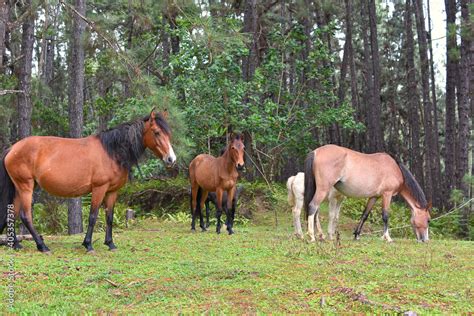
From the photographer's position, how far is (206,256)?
24.6 ft

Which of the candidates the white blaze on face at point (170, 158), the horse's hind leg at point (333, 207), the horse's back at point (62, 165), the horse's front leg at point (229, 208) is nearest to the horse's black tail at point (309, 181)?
the horse's hind leg at point (333, 207)

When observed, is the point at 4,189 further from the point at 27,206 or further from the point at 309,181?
the point at 309,181

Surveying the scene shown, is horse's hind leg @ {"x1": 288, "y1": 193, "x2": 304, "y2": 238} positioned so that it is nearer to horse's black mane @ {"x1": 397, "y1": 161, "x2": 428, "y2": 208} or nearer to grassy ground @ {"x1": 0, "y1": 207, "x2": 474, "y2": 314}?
grassy ground @ {"x1": 0, "y1": 207, "x2": 474, "y2": 314}

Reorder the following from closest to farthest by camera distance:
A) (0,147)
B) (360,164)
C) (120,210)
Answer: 1. (360,164)
2. (120,210)
3. (0,147)

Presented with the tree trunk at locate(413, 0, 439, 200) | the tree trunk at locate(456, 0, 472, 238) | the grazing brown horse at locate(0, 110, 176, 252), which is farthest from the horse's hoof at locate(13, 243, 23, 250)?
the tree trunk at locate(413, 0, 439, 200)

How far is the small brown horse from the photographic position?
1044 centimetres

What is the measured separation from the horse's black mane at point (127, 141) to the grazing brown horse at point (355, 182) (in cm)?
320

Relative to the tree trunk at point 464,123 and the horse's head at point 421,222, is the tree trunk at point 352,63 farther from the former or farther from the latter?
the horse's head at point 421,222

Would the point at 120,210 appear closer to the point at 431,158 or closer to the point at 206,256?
the point at 206,256

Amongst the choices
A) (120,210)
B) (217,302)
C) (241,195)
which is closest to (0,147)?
(120,210)

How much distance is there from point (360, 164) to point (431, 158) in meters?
12.3

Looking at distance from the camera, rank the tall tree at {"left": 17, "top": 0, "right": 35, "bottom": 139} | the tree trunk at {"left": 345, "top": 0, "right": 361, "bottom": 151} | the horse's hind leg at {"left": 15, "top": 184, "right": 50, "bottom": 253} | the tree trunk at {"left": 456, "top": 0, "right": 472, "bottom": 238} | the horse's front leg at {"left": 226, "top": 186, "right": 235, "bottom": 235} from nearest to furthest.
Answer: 1. the horse's hind leg at {"left": 15, "top": 184, "right": 50, "bottom": 253}
2. the horse's front leg at {"left": 226, "top": 186, "right": 235, "bottom": 235}
3. the tall tree at {"left": 17, "top": 0, "right": 35, "bottom": 139}
4. the tree trunk at {"left": 456, "top": 0, "right": 472, "bottom": 238}
5. the tree trunk at {"left": 345, "top": 0, "right": 361, "bottom": 151}

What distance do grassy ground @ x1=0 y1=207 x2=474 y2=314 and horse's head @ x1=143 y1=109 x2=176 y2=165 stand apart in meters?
1.48

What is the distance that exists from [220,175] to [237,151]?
0.91 meters
